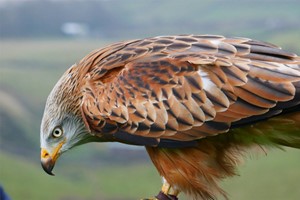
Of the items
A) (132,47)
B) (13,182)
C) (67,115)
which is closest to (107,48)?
(132,47)

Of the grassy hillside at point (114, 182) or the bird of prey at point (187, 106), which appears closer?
the bird of prey at point (187, 106)

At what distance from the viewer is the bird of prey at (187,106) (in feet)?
14.5

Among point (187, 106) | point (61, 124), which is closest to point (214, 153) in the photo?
point (187, 106)

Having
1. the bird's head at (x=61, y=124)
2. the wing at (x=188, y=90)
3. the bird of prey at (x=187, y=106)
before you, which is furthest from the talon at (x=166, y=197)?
the bird's head at (x=61, y=124)

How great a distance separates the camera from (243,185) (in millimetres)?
16812

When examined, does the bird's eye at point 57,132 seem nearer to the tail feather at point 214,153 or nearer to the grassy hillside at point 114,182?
the tail feather at point 214,153

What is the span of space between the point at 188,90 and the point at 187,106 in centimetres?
11

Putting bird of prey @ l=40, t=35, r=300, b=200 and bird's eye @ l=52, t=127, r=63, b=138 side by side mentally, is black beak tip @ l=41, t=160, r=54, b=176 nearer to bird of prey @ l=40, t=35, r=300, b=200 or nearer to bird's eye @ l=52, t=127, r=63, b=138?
bird of prey @ l=40, t=35, r=300, b=200

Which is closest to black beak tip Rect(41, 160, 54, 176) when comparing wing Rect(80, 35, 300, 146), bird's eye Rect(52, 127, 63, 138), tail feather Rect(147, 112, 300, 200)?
bird's eye Rect(52, 127, 63, 138)

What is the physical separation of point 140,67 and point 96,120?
1.51 ft

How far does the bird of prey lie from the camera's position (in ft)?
14.5

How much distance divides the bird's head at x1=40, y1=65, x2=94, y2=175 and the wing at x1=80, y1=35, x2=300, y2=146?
114 millimetres

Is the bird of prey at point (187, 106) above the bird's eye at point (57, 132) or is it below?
above

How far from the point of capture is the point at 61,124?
4738 millimetres
